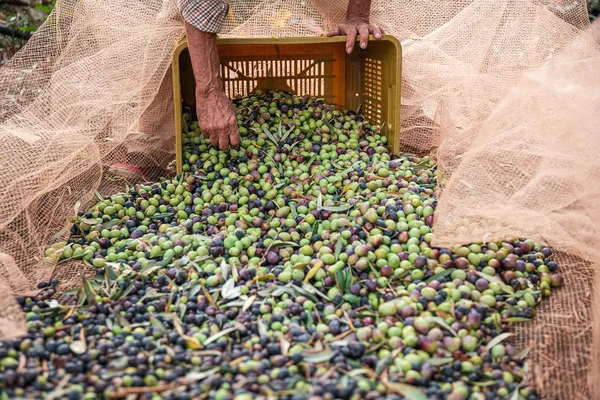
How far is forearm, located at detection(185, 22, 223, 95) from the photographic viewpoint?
2459mm

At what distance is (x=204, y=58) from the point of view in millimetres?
2504

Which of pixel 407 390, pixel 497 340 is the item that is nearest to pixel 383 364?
pixel 407 390

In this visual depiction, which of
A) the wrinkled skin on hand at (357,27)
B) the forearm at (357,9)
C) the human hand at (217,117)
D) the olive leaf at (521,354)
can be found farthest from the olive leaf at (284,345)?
the forearm at (357,9)

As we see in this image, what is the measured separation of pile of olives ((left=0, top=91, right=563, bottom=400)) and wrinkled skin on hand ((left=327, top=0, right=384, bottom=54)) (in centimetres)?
50

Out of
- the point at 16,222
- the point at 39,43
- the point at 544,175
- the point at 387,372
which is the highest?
the point at 39,43

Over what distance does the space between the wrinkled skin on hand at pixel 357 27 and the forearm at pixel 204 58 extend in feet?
1.98

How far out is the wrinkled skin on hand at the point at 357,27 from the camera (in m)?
2.78

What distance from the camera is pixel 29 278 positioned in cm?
213

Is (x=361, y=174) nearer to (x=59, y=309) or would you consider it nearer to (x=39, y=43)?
(x=59, y=309)

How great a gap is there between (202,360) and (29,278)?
0.84 meters

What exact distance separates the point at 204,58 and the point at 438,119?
116 centimetres

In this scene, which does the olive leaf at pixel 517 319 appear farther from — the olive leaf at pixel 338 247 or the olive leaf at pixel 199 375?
the olive leaf at pixel 199 375

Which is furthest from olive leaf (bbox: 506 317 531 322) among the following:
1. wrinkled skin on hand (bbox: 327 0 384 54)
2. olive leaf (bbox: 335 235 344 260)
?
wrinkled skin on hand (bbox: 327 0 384 54)

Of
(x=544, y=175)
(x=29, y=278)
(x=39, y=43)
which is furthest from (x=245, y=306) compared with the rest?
(x=39, y=43)
